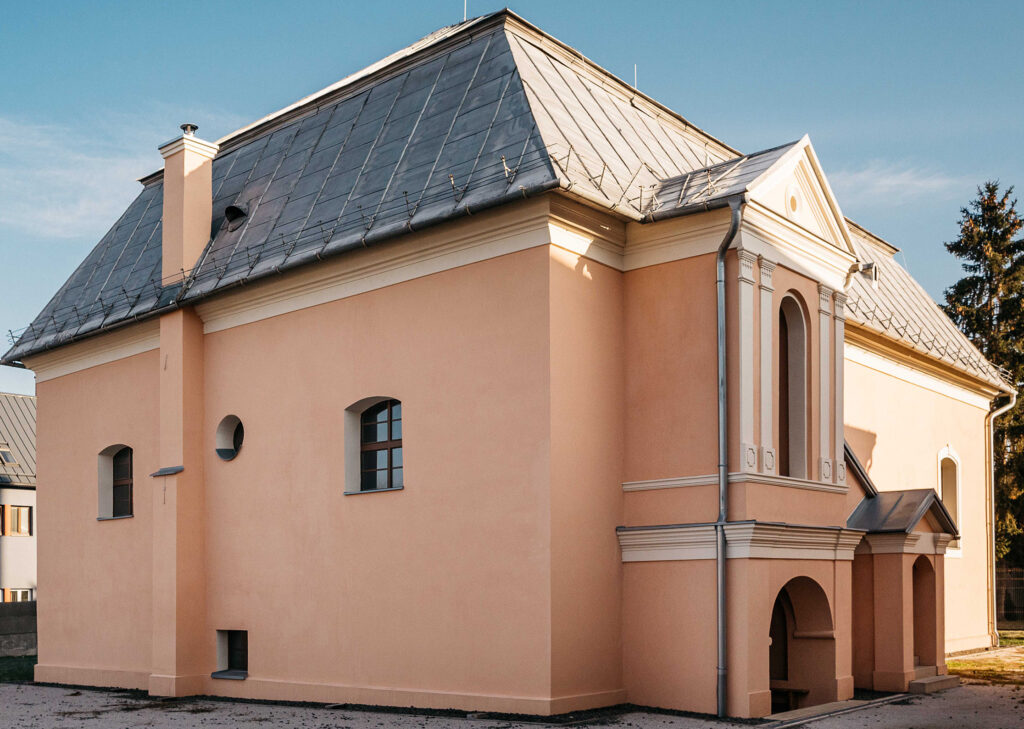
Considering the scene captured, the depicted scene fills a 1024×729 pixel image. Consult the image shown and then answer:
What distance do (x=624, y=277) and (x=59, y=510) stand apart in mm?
12740

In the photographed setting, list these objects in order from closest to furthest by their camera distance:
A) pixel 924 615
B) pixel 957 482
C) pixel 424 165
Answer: pixel 424 165 < pixel 924 615 < pixel 957 482

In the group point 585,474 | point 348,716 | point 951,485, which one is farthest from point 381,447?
point 951,485

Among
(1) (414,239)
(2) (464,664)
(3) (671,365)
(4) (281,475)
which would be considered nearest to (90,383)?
(4) (281,475)

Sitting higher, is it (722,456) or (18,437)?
(18,437)

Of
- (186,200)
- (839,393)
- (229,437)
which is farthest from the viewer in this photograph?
(186,200)

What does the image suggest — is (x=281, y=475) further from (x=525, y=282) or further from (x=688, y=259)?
(x=688, y=259)

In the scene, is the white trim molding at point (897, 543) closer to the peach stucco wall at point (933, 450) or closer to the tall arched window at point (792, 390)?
the tall arched window at point (792, 390)

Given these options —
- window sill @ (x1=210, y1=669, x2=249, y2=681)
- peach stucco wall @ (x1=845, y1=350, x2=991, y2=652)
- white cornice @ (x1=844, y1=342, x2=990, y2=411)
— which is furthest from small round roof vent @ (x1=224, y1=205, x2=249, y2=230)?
peach stucco wall @ (x1=845, y1=350, x2=991, y2=652)

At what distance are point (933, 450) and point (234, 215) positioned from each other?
1523 centimetres

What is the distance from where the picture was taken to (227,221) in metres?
18.5

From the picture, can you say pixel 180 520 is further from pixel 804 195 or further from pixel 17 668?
pixel 804 195

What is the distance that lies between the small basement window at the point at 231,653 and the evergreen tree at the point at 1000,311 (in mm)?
25574

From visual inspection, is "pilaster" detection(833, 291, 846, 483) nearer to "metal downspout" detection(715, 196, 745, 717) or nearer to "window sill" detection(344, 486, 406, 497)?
"metal downspout" detection(715, 196, 745, 717)

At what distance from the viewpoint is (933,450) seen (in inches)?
901
